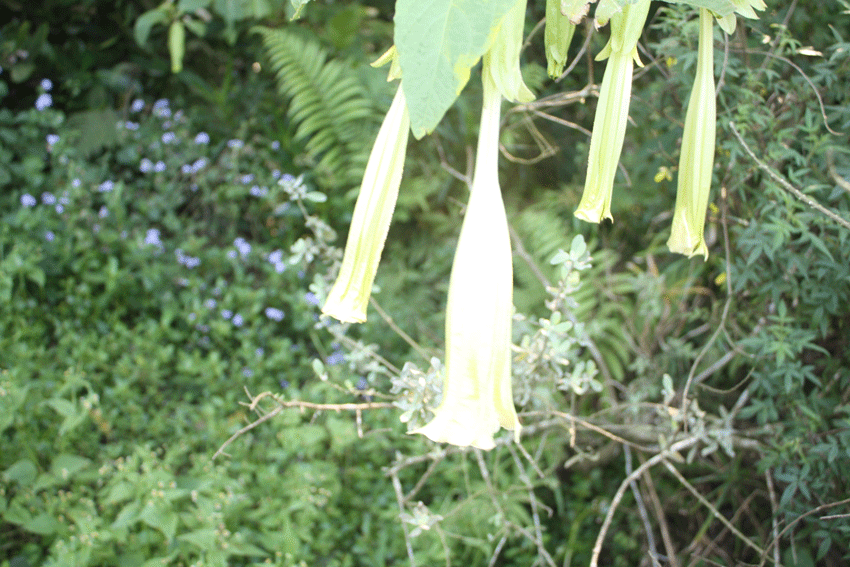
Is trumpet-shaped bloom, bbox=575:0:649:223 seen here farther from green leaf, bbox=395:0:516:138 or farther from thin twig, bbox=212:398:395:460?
thin twig, bbox=212:398:395:460

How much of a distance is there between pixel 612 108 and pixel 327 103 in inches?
97.3

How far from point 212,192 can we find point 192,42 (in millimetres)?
979

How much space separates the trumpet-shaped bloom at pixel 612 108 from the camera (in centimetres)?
61

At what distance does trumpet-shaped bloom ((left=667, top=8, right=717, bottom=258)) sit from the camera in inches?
25.8

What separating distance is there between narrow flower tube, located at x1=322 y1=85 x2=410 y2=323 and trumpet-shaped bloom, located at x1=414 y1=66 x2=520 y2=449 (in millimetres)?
86

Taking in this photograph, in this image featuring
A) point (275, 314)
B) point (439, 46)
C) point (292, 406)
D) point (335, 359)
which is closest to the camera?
point (439, 46)

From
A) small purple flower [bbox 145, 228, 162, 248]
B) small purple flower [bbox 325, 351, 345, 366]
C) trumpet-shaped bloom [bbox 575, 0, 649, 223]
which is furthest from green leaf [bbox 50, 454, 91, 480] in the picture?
trumpet-shaped bloom [bbox 575, 0, 649, 223]

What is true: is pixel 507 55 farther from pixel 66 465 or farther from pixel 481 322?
pixel 66 465

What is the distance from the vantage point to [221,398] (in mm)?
2092

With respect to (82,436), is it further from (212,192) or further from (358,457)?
(212,192)

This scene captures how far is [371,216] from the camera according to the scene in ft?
2.09

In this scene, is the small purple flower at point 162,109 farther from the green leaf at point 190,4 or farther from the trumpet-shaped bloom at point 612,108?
the trumpet-shaped bloom at point 612,108

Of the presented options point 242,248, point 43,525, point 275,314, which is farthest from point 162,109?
point 43,525

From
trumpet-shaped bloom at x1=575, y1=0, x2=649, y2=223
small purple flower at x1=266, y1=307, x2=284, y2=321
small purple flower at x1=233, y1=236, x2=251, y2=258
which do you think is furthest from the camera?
small purple flower at x1=233, y1=236, x2=251, y2=258
